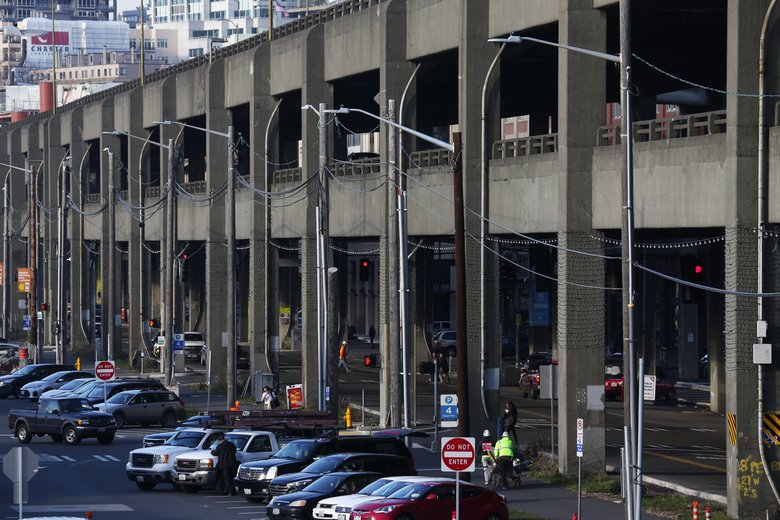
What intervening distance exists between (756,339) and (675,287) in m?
45.6

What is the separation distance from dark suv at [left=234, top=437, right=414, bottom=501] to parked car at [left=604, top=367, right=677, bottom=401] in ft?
88.7

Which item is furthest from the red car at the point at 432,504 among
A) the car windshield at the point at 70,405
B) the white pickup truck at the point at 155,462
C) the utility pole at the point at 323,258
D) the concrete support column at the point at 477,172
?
the car windshield at the point at 70,405

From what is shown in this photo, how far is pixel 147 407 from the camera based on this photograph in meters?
55.3

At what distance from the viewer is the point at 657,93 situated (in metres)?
64.0

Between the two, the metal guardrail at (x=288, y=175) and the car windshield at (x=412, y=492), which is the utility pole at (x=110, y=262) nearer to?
the metal guardrail at (x=288, y=175)

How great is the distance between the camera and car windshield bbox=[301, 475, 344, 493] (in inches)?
1206

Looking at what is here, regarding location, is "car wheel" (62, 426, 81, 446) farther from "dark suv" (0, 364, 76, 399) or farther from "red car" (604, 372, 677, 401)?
"red car" (604, 372, 677, 401)

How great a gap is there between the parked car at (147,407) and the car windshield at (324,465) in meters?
23.0

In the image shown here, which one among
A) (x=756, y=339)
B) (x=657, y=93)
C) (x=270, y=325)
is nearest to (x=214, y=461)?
(x=756, y=339)

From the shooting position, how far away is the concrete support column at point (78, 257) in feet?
330

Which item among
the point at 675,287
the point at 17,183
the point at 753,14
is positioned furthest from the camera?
the point at 17,183

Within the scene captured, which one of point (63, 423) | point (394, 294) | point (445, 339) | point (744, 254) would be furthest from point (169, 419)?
point (445, 339)

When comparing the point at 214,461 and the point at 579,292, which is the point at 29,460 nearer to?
the point at 214,461

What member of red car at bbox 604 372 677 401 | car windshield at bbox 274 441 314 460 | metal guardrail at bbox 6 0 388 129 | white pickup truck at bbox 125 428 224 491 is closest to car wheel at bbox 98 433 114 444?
white pickup truck at bbox 125 428 224 491
